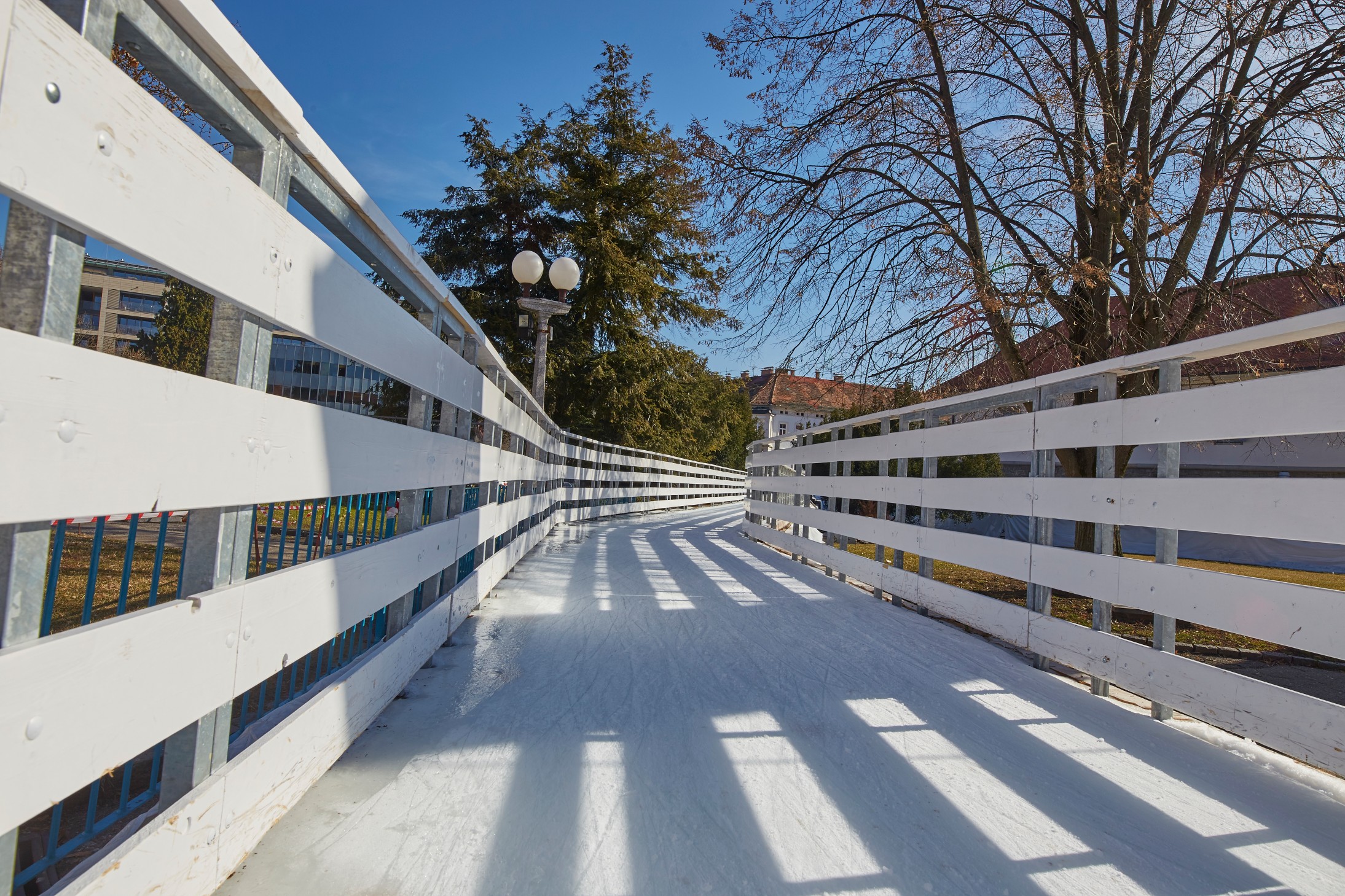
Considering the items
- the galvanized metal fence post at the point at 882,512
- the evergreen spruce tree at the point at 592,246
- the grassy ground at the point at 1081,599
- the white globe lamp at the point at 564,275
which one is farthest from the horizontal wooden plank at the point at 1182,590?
the evergreen spruce tree at the point at 592,246

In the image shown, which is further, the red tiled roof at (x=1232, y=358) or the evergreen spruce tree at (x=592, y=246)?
the evergreen spruce tree at (x=592, y=246)

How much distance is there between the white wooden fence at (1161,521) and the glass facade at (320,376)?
9.11ft

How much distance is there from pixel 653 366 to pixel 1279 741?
74.1ft

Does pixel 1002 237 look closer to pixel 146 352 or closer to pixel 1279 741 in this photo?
pixel 1279 741

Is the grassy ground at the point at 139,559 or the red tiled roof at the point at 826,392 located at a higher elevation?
the red tiled roof at the point at 826,392

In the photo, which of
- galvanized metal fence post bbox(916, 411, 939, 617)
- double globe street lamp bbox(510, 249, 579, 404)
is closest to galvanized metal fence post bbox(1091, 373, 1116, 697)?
galvanized metal fence post bbox(916, 411, 939, 617)

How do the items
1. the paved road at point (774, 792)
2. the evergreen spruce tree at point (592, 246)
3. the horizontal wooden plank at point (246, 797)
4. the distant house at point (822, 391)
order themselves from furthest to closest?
the evergreen spruce tree at point (592, 246) < the distant house at point (822, 391) < the paved road at point (774, 792) < the horizontal wooden plank at point (246, 797)

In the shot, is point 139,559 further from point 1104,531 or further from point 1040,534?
point 1104,531

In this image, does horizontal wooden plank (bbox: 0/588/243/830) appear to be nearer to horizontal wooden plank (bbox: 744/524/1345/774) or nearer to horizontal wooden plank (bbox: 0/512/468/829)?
horizontal wooden plank (bbox: 0/512/468/829)

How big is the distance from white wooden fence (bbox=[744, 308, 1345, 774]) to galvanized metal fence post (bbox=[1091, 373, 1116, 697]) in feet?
0.03

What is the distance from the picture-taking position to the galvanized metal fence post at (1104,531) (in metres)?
3.11

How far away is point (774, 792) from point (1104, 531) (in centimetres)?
194

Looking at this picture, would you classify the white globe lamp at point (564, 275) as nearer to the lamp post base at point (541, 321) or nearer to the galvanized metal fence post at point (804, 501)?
the lamp post base at point (541, 321)

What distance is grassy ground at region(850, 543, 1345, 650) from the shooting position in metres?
5.40
